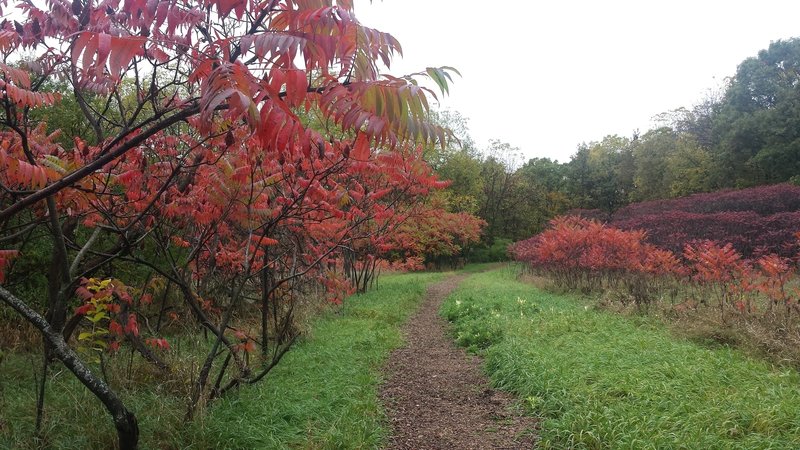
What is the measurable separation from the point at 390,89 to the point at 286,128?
495 mm

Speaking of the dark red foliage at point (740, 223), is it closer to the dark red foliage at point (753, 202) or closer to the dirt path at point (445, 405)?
the dark red foliage at point (753, 202)

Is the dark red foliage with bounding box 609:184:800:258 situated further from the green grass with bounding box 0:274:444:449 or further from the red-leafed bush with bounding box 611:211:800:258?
the green grass with bounding box 0:274:444:449

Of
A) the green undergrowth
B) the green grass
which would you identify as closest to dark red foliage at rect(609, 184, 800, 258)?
the green undergrowth

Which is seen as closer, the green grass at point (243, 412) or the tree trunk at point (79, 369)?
the tree trunk at point (79, 369)

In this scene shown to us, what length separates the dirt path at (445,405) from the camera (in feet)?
14.1

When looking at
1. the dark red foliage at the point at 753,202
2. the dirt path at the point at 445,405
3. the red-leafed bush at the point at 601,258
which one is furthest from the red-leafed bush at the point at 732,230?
the dirt path at the point at 445,405

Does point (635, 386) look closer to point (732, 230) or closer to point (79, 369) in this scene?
point (79, 369)

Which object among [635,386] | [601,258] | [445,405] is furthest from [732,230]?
[445,405]

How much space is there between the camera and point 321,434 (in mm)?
4055

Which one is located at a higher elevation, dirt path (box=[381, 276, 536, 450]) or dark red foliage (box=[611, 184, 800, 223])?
dark red foliage (box=[611, 184, 800, 223])

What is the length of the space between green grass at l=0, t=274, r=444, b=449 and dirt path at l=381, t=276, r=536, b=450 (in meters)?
0.25

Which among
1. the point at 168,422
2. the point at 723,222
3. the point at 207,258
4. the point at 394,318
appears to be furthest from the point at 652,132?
the point at 168,422

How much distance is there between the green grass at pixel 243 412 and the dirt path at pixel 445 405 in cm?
25

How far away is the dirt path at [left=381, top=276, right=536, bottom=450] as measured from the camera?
4297 mm
